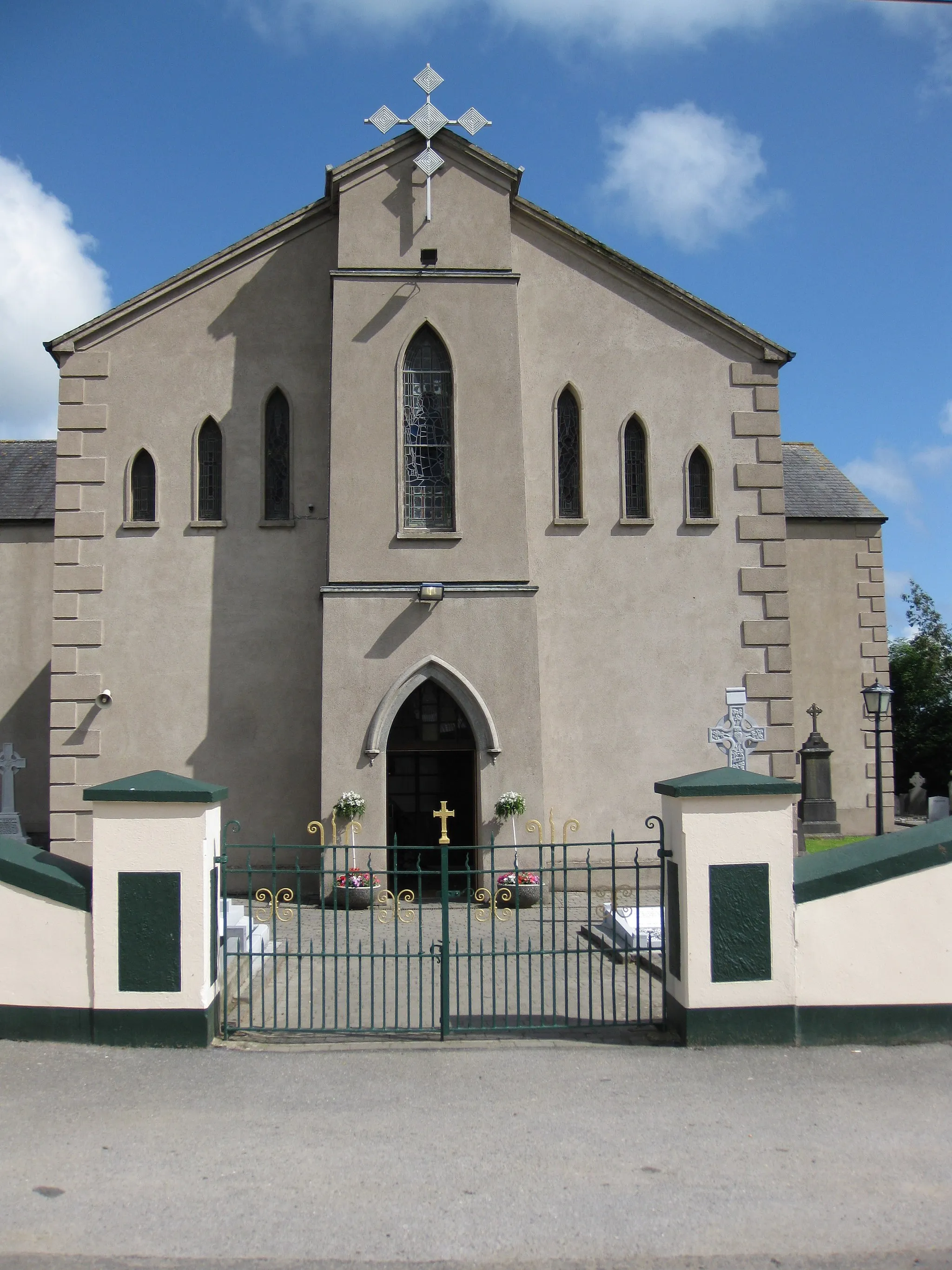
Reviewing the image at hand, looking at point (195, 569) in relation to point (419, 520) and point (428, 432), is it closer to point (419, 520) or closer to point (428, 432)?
point (419, 520)

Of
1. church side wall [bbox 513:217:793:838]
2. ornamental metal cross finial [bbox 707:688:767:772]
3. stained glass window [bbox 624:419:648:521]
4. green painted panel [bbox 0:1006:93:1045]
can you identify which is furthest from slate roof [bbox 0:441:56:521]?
green painted panel [bbox 0:1006:93:1045]

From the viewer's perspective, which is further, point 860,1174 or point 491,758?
point 491,758

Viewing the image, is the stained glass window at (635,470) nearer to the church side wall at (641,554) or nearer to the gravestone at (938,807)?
the church side wall at (641,554)

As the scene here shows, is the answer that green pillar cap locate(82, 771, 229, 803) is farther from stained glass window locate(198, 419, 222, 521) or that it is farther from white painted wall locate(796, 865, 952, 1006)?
stained glass window locate(198, 419, 222, 521)

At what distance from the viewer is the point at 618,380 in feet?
55.6

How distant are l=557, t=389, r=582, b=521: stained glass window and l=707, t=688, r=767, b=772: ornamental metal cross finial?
12.1ft

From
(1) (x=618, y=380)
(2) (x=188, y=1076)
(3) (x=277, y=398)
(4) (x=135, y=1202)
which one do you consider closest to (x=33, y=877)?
(2) (x=188, y=1076)

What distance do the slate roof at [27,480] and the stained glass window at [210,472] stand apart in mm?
6703

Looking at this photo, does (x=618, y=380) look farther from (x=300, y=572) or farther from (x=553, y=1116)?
(x=553, y=1116)

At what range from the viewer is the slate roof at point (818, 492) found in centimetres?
2469

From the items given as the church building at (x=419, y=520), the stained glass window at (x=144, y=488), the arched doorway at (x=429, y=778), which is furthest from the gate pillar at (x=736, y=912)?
the stained glass window at (x=144, y=488)

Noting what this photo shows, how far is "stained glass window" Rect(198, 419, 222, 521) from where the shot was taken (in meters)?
16.7

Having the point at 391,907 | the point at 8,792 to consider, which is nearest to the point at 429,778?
the point at 391,907

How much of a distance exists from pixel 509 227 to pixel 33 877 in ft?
39.7
